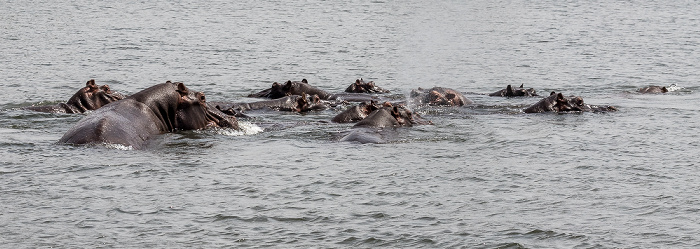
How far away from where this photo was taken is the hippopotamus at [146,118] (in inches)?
471

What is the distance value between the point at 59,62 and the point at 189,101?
13.7m

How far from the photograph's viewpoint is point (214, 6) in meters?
50.5

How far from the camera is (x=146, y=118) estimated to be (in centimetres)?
1286

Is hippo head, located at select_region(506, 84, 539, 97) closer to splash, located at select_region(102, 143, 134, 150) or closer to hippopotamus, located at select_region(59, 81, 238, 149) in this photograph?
hippopotamus, located at select_region(59, 81, 238, 149)

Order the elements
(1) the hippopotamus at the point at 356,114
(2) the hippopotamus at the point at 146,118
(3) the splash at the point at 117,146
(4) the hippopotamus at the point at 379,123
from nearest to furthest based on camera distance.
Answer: (3) the splash at the point at 117,146 → (2) the hippopotamus at the point at 146,118 → (4) the hippopotamus at the point at 379,123 → (1) the hippopotamus at the point at 356,114

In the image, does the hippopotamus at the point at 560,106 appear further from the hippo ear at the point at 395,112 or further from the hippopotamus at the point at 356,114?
the hippo ear at the point at 395,112

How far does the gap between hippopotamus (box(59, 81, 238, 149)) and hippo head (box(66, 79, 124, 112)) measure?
8.60 feet

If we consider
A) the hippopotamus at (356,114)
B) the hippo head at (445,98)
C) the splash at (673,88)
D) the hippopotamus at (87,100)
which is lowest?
the splash at (673,88)

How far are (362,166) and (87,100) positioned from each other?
598 centimetres

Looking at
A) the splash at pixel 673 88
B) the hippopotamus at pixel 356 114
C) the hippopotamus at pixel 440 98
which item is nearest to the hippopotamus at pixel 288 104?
the hippopotamus at pixel 356 114

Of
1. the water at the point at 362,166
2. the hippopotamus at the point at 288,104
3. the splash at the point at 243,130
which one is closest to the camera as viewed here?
the water at the point at 362,166

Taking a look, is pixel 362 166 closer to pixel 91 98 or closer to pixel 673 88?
pixel 91 98

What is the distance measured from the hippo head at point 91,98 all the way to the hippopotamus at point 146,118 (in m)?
2.62

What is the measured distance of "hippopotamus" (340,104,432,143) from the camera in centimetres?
1352
